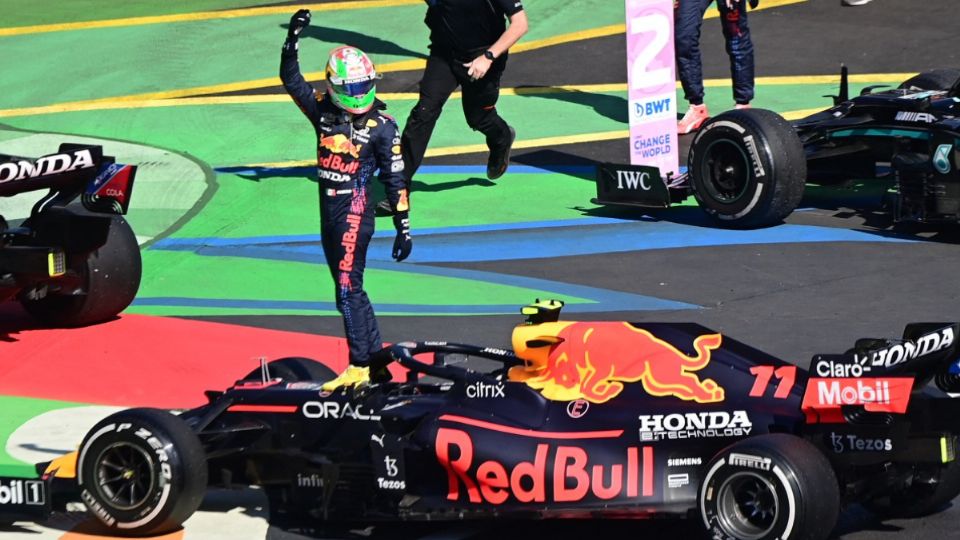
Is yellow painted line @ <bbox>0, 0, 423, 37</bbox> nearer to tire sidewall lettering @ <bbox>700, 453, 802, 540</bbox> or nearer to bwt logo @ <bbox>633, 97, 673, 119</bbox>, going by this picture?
bwt logo @ <bbox>633, 97, 673, 119</bbox>

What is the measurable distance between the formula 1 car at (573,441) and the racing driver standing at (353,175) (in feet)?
2.27

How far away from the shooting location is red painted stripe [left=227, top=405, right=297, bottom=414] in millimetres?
8023

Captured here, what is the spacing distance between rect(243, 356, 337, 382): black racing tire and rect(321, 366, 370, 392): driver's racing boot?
0.26 meters

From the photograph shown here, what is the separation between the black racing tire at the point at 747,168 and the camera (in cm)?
1273

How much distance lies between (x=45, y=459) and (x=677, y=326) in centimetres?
341

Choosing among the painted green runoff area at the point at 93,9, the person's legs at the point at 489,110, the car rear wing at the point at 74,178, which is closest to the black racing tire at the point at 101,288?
the car rear wing at the point at 74,178

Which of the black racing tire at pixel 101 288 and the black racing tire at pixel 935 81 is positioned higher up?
the black racing tire at pixel 935 81

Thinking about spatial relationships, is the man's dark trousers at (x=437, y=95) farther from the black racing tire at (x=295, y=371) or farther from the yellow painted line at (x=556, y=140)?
the black racing tire at (x=295, y=371)

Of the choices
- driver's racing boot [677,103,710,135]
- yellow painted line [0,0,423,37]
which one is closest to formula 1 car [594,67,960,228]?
driver's racing boot [677,103,710,135]

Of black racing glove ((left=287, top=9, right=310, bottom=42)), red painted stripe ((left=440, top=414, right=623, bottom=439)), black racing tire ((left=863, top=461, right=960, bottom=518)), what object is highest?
black racing glove ((left=287, top=9, right=310, bottom=42))

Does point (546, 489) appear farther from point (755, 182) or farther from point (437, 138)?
point (437, 138)

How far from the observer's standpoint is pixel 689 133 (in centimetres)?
1614

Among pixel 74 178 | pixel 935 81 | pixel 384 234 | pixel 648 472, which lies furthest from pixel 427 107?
pixel 648 472

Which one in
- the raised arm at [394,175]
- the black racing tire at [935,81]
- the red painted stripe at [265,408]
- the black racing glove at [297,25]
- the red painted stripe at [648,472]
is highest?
the black racing glove at [297,25]
